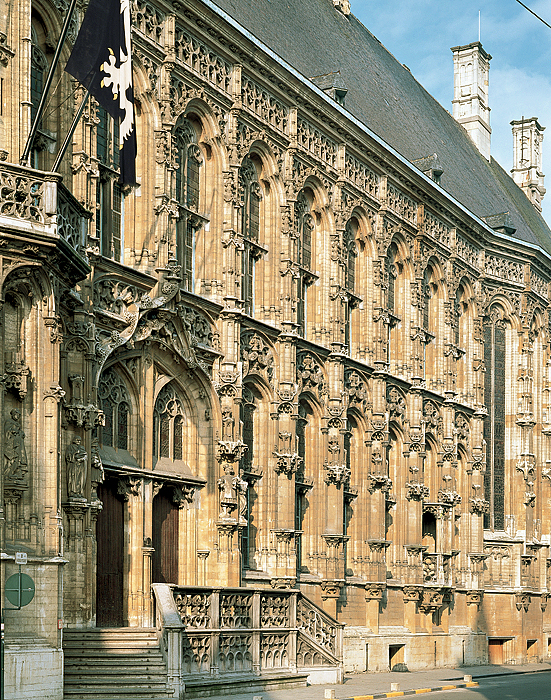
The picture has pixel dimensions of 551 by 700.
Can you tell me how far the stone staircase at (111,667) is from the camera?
20.7 meters

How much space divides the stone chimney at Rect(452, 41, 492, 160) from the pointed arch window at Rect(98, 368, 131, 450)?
105ft

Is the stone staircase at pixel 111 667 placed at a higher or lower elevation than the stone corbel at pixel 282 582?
lower

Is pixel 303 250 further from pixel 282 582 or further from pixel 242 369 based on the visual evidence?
pixel 282 582

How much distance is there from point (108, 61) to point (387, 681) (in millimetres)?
17026

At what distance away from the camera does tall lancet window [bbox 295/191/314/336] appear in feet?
107

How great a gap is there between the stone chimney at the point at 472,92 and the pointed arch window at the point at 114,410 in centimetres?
3205

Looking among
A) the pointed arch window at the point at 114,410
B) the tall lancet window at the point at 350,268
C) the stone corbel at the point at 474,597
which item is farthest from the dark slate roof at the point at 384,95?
the stone corbel at the point at 474,597

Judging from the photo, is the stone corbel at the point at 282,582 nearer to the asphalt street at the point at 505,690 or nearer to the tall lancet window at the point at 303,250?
the asphalt street at the point at 505,690

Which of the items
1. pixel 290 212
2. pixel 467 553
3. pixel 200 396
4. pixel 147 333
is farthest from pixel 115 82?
pixel 467 553

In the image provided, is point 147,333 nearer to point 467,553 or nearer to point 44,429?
point 44,429

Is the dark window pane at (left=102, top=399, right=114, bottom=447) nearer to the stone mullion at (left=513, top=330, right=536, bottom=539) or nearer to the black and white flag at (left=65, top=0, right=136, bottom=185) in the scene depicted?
the black and white flag at (left=65, top=0, right=136, bottom=185)

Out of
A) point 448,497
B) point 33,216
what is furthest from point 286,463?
point 33,216

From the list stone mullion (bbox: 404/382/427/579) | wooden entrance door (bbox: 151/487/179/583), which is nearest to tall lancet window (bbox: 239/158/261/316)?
wooden entrance door (bbox: 151/487/179/583)

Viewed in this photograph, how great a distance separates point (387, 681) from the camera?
30594 mm
